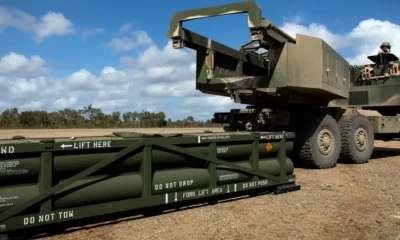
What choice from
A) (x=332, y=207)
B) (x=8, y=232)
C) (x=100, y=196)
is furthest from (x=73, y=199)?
(x=332, y=207)

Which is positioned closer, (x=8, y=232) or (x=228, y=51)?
(x=8, y=232)

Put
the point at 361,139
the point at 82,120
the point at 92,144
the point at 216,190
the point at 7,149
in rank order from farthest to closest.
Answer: the point at 82,120
the point at 361,139
the point at 216,190
the point at 92,144
the point at 7,149

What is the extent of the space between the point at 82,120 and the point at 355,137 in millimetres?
34833

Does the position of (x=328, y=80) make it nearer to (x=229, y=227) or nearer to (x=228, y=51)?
(x=228, y=51)

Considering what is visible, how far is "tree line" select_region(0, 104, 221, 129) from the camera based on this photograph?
36.7 metres

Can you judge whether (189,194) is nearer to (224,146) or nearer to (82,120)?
(224,146)

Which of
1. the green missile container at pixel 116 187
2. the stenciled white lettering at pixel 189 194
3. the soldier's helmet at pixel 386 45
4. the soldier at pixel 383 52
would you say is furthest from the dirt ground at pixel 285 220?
the soldier's helmet at pixel 386 45

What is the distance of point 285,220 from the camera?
4.59 meters

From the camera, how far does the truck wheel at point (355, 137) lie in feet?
30.5

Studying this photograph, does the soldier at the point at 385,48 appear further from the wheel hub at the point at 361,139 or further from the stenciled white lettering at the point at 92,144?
the stenciled white lettering at the point at 92,144

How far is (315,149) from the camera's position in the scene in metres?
8.38

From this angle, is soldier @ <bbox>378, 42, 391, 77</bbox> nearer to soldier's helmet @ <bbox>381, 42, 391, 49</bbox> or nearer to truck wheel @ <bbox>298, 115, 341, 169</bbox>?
soldier's helmet @ <bbox>381, 42, 391, 49</bbox>

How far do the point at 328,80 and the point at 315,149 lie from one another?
1.56m

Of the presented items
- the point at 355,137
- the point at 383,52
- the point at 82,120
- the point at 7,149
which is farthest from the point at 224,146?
the point at 82,120
